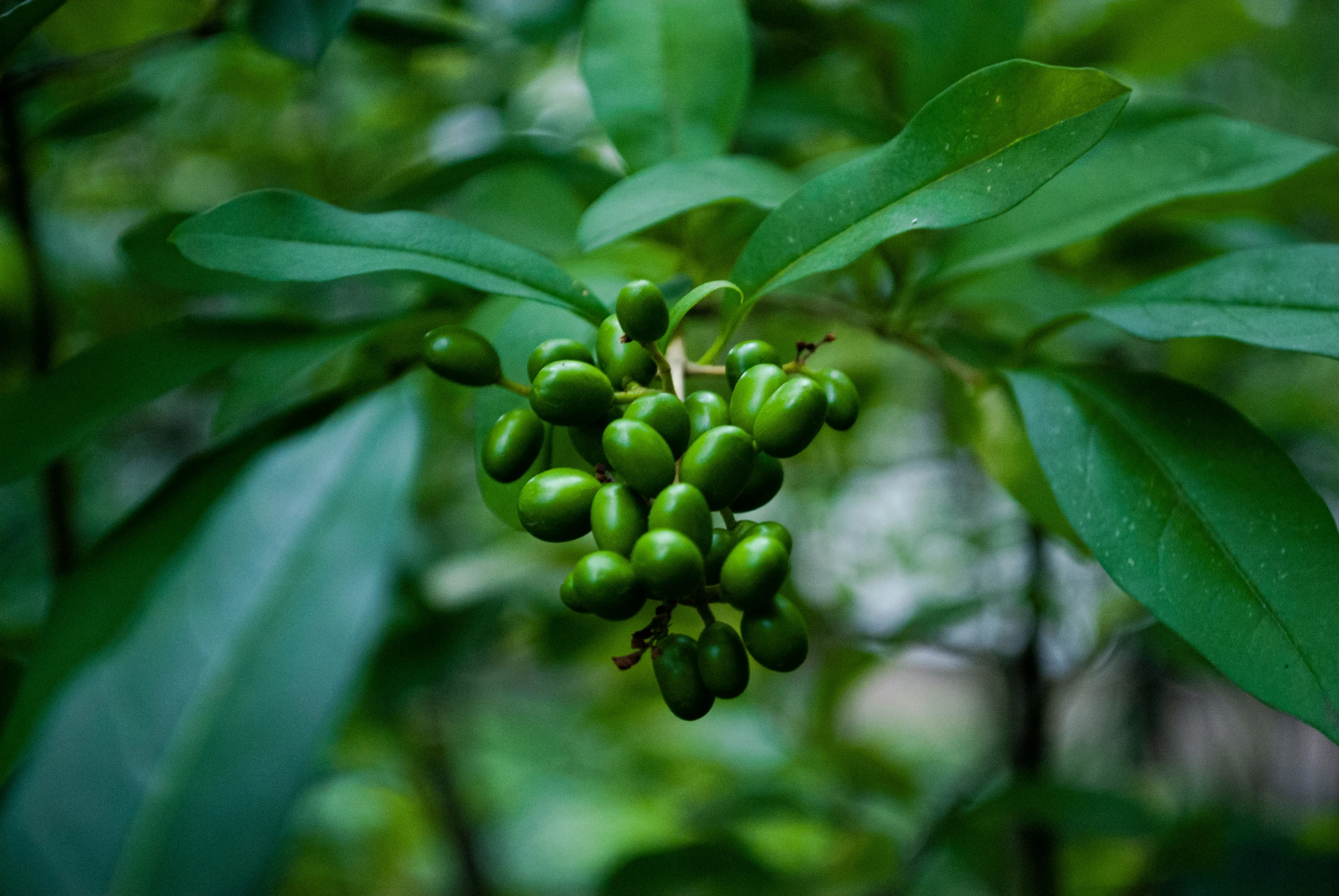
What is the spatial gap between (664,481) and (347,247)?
20cm

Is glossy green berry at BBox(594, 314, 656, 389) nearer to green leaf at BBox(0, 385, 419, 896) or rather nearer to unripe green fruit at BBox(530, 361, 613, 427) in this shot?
unripe green fruit at BBox(530, 361, 613, 427)

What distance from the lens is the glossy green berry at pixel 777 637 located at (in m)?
0.39

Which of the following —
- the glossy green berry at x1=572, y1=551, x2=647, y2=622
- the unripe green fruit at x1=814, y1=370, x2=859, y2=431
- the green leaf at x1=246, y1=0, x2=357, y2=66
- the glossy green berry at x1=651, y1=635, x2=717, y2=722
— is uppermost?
the green leaf at x1=246, y1=0, x2=357, y2=66

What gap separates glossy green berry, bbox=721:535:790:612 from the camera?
370 millimetres

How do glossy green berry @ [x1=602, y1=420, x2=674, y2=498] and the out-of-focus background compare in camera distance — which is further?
the out-of-focus background

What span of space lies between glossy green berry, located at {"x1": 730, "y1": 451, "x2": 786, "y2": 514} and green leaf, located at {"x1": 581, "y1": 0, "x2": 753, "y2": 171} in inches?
9.3

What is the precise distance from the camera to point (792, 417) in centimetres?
38

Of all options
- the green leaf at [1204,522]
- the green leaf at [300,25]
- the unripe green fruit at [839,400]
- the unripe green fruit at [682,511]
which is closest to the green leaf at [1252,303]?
the green leaf at [1204,522]

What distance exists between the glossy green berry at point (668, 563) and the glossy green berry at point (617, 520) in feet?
0.08

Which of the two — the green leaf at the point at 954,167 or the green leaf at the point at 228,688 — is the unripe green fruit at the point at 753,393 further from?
the green leaf at the point at 228,688

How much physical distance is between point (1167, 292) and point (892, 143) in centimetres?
19

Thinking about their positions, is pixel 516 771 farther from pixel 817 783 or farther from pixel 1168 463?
pixel 1168 463

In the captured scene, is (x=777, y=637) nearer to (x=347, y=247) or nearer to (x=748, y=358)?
Result: (x=748, y=358)

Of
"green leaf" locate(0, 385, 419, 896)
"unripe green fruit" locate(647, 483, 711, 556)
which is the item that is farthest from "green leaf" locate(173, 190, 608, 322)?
"green leaf" locate(0, 385, 419, 896)
